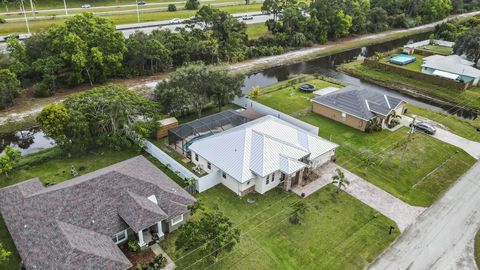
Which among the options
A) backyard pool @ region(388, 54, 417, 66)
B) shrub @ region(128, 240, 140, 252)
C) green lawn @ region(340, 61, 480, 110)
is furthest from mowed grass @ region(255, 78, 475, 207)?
backyard pool @ region(388, 54, 417, 66)

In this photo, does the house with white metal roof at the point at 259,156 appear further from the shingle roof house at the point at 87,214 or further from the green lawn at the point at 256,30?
the green lawn at the point at 256,30

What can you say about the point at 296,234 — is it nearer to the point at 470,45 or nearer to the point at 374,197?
the point at 374,197

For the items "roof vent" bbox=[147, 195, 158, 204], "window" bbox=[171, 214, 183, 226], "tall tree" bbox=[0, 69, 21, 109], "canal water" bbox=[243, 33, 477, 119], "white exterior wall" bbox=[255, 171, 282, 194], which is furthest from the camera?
"canal water" bbox=[243, 33, 477, 119]

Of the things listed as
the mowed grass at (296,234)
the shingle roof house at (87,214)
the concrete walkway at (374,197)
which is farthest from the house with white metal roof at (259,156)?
the shingle roof house at (87,214)

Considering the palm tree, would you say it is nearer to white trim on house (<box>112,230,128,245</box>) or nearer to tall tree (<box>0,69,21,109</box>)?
white trim on house (<box>112,230,128,245</box>)

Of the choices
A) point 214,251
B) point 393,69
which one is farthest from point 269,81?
point 214,251

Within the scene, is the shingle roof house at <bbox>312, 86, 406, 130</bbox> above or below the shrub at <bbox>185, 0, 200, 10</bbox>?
below
